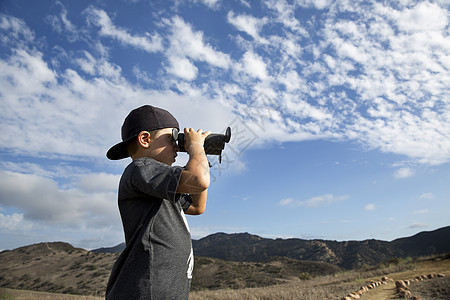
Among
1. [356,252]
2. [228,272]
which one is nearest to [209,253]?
[356,252]

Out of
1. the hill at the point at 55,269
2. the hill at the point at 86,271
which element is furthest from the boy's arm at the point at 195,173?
the hill at the point at 86,271

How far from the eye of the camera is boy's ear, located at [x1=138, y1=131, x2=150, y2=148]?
2.02 m

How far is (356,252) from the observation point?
4797 centimetres

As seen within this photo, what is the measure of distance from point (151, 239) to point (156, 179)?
1.07 feet

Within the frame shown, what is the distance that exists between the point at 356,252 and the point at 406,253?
34.3ft

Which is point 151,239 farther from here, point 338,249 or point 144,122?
point 338,249

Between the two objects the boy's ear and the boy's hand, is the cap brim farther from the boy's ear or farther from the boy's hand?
the boy's hand

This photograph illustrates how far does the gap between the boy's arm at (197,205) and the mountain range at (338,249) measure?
156ft

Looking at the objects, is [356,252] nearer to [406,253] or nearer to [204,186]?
[406,253]

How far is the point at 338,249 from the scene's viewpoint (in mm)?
50844

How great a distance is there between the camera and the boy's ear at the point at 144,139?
2.02 meters

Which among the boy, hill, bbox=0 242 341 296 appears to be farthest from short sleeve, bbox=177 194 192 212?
hill, bbox=0 242 341 296

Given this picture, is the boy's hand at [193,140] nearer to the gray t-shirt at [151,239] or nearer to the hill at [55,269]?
the gray t-shirt at [151,239]

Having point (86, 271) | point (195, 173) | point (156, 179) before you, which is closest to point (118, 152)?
point (156, 179)
